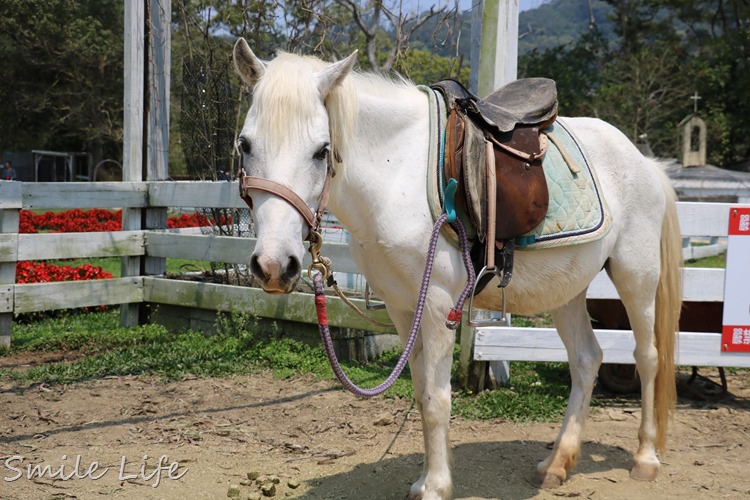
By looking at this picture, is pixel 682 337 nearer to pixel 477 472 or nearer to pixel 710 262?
pixel 477 472

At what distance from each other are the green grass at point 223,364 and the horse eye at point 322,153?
2.52 m

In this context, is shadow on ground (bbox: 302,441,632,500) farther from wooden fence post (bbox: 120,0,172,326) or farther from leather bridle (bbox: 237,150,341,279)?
wooden fence post (bbox: 120,0,172,326)

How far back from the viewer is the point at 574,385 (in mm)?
3838

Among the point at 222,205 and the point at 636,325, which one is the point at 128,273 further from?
the point at 636,325

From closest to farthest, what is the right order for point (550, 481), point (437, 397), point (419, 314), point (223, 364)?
point (419, 314) < point (437, 397) < point (550, 481) < point (223, 364)

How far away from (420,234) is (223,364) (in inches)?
114

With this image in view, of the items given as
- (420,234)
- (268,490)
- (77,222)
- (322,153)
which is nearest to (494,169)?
(420,234)

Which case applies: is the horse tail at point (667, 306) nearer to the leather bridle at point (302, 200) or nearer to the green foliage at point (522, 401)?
the green foliage at point (522, 401)

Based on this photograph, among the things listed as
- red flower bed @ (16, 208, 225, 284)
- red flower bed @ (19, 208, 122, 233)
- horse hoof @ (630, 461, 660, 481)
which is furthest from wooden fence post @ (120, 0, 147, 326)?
red flower bed @ (19, 208, 122, 233)

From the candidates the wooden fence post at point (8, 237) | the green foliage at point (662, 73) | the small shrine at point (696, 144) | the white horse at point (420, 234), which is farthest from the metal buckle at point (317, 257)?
the green foliage at point (662, 73)

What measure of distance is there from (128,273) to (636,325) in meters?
4.60

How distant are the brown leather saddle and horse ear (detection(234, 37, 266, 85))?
85cm

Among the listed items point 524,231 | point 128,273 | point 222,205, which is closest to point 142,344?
point 128,273

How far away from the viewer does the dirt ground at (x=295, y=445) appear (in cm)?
344
